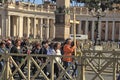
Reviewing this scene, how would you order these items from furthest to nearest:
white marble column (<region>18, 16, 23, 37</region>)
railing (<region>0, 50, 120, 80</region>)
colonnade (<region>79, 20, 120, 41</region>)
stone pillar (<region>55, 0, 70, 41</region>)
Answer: colonnade (<region>79, 20, 120, 41</region>)
white marble column (<region>18, 16, 23, 37</region>)
stone pillar (<region>55, 0, 70, 41</region>)
railing (<region>0, 50, 120, 80</region>)

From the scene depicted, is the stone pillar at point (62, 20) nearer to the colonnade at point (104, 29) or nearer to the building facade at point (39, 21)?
the building facade at point (39, 21)

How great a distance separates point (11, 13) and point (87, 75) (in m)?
79.3

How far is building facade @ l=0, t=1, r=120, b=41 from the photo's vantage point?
97250mm

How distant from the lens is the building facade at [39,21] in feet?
319

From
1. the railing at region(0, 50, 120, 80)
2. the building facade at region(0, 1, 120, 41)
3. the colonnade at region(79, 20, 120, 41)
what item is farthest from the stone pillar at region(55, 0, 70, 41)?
the colonnade at region(79, 20, 120, 41)

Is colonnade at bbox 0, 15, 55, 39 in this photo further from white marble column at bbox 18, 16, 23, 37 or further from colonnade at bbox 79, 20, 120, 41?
colonnade at bbox 79, 20, 120, 41

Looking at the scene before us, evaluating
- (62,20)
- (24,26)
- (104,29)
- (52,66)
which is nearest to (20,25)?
(24,26)

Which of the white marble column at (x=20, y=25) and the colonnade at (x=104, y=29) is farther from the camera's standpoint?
the colonnade at (x=104, y=29)

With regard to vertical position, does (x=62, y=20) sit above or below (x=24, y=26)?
above

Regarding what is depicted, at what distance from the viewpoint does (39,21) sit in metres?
110

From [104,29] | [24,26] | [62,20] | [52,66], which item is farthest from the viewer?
[104,29]

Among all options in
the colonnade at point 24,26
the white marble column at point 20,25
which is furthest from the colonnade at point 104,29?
the white marble column at point 20,25

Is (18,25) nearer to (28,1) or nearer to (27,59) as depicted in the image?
(28,1)

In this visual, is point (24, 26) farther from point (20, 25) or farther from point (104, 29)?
point (104, 29)
